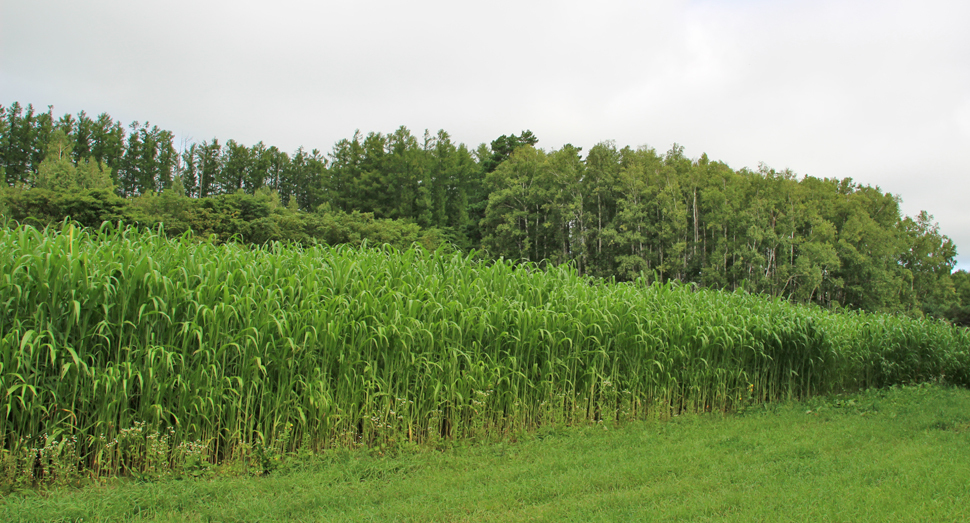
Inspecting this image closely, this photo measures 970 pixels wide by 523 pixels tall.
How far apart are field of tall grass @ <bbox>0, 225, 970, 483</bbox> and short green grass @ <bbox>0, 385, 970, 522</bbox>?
0.88 feet

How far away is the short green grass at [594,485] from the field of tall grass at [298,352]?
27cm

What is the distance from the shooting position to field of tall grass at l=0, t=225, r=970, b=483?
305 centimetres

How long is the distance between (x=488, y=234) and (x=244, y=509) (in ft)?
114

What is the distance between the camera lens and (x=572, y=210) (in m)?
34.6

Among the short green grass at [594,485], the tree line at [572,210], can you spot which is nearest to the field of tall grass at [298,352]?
the short green grass at [594,485]

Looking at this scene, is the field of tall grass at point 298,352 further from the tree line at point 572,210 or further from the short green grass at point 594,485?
the tree line at point 572,210

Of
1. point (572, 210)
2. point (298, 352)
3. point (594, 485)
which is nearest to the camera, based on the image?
point (594, 485)

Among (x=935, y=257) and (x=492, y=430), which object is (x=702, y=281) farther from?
(x=492, y=430)

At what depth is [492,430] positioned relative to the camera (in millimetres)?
4477

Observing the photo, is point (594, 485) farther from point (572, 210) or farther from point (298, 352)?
point (572, 210)

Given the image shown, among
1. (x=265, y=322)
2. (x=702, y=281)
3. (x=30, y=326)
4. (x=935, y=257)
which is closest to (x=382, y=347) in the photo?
(x=265, y=322)

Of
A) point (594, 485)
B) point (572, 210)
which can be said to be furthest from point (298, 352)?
point (572, 210)

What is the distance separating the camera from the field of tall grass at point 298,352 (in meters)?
3.05

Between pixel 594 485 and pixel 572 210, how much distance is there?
105ft
